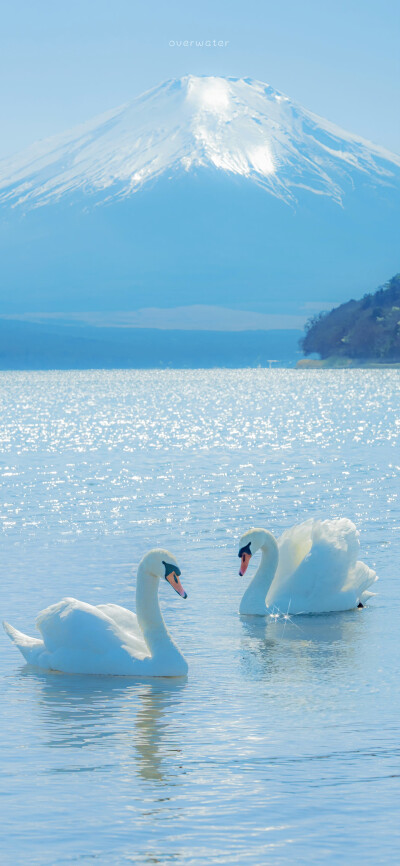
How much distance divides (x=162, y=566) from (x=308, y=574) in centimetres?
405

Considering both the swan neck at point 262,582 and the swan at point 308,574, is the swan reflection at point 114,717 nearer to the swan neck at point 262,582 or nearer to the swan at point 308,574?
the swan neck at point 262,582

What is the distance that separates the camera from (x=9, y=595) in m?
18.7

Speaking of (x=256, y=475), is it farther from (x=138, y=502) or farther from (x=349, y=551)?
(x=349, y=551)

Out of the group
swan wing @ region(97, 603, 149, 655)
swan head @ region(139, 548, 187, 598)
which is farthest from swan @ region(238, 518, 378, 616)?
swan head @ region(139, 548, 187, 598)

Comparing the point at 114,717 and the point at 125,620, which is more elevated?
the point at 125,620

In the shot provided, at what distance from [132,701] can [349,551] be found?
5975 mm

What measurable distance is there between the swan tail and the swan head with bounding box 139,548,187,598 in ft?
4.77

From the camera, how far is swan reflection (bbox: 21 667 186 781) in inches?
445

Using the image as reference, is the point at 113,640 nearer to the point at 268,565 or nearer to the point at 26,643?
the point at 26,643

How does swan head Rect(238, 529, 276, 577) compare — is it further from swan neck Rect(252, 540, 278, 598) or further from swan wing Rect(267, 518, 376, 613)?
swan wing Rect(267, 518, 376, 613)

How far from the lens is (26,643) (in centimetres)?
1496

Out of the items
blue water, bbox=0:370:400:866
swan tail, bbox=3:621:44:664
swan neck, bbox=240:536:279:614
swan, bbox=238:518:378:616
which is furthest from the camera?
swan, bbox=238:518:378:616

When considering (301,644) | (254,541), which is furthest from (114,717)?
(254,541)

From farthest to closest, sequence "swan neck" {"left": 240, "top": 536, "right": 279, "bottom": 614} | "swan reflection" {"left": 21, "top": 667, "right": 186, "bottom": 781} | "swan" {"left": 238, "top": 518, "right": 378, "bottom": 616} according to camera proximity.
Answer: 1. "swan" {"left": 238, "top": 518, "right": 378, "bottom": 616}
2. "swan neck" {"left": 240, "top": 536, "right": 279, "bottom": 614}
3. "swan reflection" {"left": 21, "top": 667, "right": 186, "bottom": 781}
